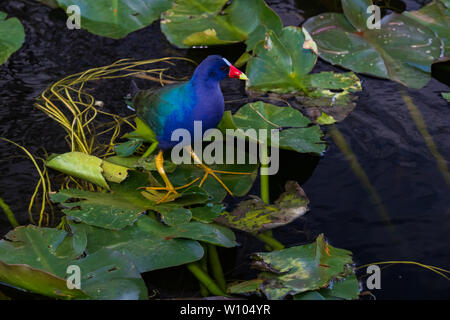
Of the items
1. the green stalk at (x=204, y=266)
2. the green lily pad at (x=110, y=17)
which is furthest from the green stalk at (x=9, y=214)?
the green lily pad at (x=110, y=17)

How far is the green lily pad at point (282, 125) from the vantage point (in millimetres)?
1961

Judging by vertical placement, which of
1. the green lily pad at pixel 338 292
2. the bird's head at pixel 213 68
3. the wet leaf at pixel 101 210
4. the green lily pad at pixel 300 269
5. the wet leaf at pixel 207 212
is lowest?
the green lily pad at pixel 338 292

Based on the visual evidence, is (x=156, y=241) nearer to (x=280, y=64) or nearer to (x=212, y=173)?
(x=212, y=173)

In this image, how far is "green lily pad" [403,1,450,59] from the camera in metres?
2.54

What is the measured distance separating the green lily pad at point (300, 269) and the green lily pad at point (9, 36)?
1.69m

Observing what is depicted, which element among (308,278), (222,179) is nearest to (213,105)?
(222,179)

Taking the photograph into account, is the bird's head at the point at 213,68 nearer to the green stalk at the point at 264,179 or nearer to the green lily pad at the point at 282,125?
the green lily pad at the point at 282,125

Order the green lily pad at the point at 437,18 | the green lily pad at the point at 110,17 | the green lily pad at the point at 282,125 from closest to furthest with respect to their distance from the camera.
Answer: the green lily pad at the point at 282,125 < the green lily pad at the point at 437,18 < the green lily pad at the point at 110,17

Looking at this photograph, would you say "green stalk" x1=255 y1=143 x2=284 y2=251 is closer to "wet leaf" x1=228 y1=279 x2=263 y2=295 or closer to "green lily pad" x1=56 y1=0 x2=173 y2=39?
"wet leaf" x1=228 y1=279 x2=263 y2=295

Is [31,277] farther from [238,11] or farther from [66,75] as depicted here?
[238,11]

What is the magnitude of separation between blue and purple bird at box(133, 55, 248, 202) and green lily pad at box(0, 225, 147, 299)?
386 mm

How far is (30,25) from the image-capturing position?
285cm

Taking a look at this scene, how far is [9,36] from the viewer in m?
2.62

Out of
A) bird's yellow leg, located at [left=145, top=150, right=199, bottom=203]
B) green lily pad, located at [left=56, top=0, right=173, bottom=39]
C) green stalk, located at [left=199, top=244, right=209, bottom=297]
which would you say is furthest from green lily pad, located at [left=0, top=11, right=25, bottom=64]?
green stalk, located at [left=199, top=244, right=209, bottom=297]
